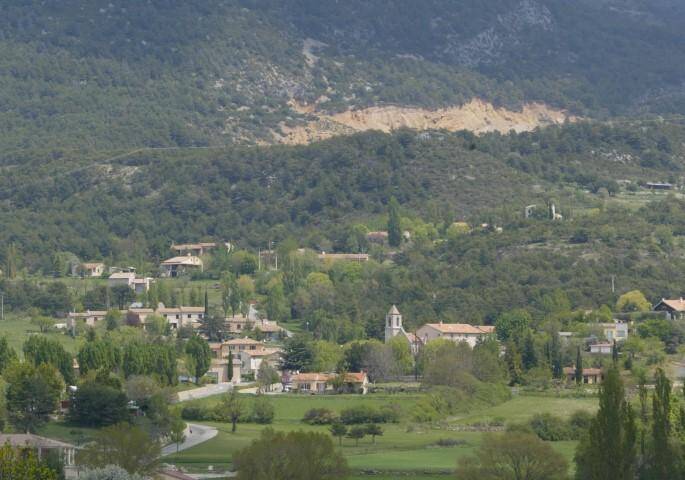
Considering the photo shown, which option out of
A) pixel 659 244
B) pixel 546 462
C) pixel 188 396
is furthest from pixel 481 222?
pixel 546 462

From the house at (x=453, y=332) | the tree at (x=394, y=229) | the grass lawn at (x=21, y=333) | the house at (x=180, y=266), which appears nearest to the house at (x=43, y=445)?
the grass lawn at (x=21, y=333)

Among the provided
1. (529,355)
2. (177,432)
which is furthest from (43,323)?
(177,432)

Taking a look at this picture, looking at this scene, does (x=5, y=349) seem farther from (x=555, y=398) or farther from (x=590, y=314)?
(x=590, y=314)

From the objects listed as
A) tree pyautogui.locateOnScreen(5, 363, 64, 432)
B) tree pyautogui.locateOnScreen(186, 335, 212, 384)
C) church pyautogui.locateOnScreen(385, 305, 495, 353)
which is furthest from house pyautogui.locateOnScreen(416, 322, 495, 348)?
tree pyautogui.locateOnScreen(5, 363, 64, 432)

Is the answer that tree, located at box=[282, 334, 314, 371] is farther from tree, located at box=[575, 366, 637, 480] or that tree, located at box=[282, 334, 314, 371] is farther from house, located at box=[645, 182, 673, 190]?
house, located at box=[645, 182, 673, 190]

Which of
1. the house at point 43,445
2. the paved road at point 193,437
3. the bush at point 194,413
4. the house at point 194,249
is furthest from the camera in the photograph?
the house at point 194,249

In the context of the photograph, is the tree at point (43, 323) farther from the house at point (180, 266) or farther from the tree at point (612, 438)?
the tree at point (612, 438)
